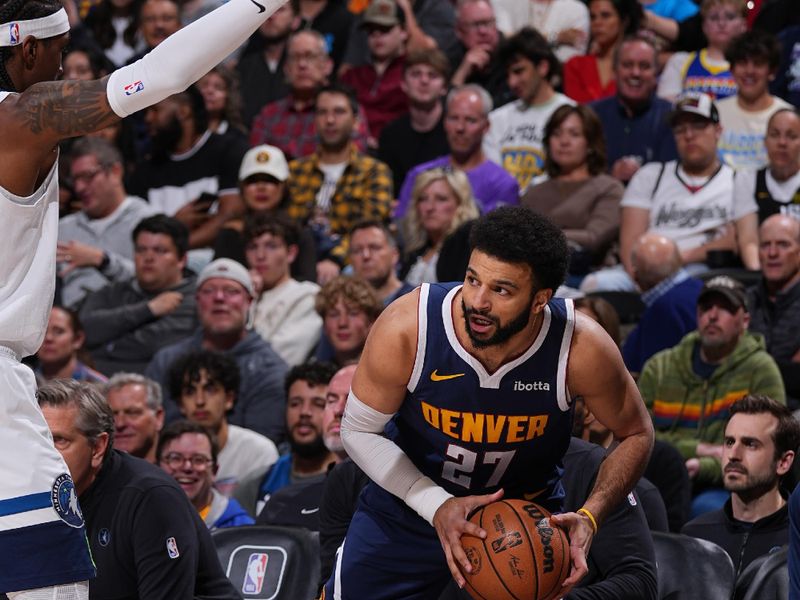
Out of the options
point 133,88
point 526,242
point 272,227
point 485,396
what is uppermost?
point 133,88

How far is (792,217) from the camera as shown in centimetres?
779

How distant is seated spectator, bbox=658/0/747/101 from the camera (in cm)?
959

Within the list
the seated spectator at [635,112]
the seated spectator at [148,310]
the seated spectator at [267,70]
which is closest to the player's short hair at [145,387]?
the seated spectator at [148,310]

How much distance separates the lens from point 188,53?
3.28 meters

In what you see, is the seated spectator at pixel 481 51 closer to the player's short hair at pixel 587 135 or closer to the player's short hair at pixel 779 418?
the player's short hair at pixel 587 135

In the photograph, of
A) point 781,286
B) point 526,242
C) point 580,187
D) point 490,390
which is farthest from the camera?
point 580,187

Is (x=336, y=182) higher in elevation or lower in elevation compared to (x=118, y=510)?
lower

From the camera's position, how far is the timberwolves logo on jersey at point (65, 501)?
130 inches

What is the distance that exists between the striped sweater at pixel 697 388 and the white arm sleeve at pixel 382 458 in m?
2.72

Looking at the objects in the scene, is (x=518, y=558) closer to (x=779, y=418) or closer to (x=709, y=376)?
(x=779, y=418)

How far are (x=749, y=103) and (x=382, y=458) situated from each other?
19.1 feet

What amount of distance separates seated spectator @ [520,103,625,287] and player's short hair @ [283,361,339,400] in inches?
84.7

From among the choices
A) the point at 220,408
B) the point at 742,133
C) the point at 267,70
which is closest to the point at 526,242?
the point at 220,408

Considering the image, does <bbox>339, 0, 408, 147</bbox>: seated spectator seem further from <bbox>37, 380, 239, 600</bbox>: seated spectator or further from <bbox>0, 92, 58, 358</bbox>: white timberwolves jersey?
<bbox>0, 92, 58, 358</bbox>: white timberwolves jersey
